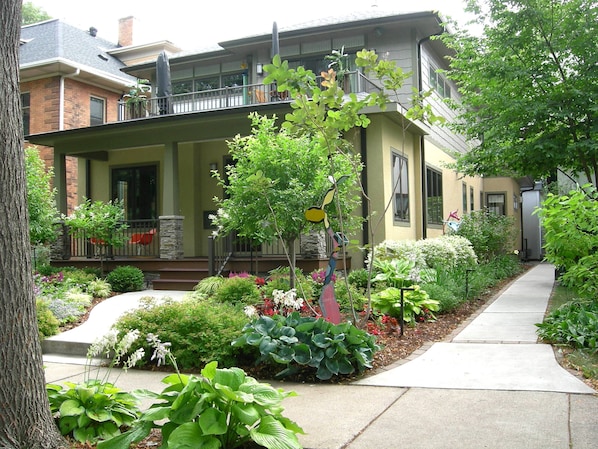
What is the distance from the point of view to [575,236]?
7.66 meters

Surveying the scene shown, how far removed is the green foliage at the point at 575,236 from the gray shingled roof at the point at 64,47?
16267 mm

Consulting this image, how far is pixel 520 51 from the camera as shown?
12.3 m

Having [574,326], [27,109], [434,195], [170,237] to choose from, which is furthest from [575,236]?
[27,109]

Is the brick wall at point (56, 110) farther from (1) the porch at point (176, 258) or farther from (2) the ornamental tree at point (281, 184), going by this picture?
(2) the ornamental tree at point (281, 184)

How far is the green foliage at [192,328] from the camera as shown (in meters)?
6.13

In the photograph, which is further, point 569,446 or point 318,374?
point 318,374

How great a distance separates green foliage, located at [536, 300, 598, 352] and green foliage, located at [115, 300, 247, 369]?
12.3 ft

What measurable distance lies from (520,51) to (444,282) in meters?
5.58

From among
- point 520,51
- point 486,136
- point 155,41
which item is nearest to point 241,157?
point 486,136

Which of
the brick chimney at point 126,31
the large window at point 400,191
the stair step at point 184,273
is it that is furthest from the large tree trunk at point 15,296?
the brick chimney at point 126,31

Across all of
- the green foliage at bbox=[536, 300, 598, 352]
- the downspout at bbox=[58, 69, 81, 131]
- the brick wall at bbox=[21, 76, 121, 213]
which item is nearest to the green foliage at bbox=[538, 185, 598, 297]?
the green foliage at bbox=[536, 300, 598, 352]

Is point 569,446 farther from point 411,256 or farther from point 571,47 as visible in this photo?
point 571,47

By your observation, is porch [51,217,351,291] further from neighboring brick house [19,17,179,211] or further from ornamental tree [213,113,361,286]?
neighboring brick house [19,17,179,211]

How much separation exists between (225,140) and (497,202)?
57.2ft
